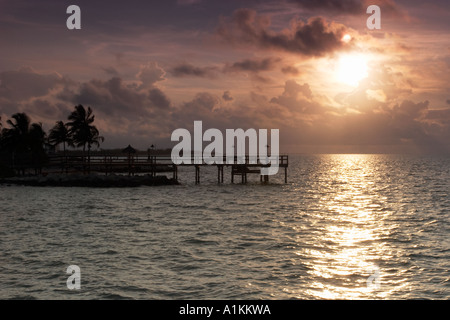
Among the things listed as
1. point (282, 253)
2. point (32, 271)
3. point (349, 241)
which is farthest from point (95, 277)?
point (349, 241)

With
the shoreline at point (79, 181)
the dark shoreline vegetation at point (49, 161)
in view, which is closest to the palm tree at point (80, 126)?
the dark shoreline vegetation at point (49, 161)

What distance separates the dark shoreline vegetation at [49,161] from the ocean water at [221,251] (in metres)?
16.4

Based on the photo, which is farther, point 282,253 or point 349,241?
point 349,241

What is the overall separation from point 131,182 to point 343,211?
28095 mm

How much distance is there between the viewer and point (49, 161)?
66688 millimetres

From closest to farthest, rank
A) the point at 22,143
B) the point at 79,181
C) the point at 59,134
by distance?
the point at 79,181, the point at 22,143, the point at 59,134

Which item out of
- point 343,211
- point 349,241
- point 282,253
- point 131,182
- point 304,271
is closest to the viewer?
point 304,271

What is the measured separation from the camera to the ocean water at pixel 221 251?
13.6 meters

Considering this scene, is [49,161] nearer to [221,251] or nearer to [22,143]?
[22,143]

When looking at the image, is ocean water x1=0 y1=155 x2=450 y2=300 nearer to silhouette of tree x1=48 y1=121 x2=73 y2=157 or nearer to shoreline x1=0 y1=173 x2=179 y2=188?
shoreline x1=0 y1=173 x2=179 y2=188

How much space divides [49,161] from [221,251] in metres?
54.9

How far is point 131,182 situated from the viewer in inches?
2131

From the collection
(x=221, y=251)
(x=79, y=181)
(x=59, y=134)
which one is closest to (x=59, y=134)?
(x=59, y=134)

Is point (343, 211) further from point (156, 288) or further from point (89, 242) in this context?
point (156, 288)
